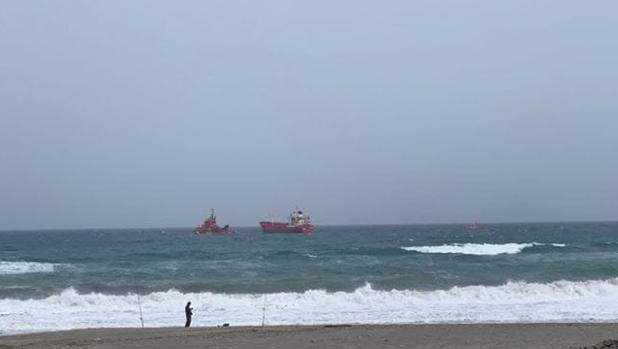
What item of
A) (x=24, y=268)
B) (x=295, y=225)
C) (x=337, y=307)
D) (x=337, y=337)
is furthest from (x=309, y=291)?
(x=295, y=225)

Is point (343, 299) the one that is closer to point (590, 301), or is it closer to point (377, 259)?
point (590, 301)

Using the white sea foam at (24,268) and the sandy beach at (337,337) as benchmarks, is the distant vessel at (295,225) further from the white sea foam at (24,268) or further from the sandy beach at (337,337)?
the sandy beach at (337,337)

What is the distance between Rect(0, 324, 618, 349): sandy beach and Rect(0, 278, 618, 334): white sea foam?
3.33 meters

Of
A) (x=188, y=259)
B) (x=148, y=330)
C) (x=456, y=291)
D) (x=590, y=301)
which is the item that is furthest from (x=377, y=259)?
(x=148, y=330)

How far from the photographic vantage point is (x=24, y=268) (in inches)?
1742

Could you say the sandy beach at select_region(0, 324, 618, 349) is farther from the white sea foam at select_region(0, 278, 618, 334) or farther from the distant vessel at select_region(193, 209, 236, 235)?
the distant vessel at select_region(193, 209, 236, 235)

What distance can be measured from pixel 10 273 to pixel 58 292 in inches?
398

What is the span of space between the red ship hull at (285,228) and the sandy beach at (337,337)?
240 feet

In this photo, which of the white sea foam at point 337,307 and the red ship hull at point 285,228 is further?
the red ship hull at point 285,228

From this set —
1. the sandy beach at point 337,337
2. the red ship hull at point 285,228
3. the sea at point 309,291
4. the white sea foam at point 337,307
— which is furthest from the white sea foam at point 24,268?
the red ship hull at point 285,228

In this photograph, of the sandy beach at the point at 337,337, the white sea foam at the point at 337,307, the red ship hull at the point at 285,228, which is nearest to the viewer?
the sandy beach at the point at 337,337

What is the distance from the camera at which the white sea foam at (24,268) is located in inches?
1655

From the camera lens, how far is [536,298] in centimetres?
3045

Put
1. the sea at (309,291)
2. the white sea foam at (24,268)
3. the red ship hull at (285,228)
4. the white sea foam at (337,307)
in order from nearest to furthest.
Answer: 1. the white sea foam at (337,307)
2. the sea at (309,291)
3. the white sea foam at (24,268)
4. the red ship hull at (285,228)
